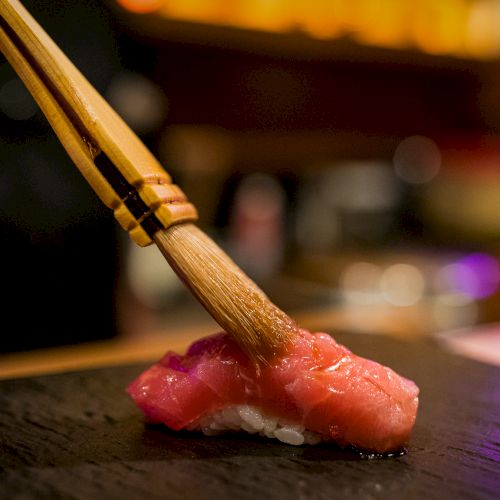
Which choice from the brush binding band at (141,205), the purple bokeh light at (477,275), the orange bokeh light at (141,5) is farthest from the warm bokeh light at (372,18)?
the brush binding band at (141,205)

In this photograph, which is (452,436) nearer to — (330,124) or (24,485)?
(24,485)

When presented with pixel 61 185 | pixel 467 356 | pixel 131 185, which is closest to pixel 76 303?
pixel 61 185

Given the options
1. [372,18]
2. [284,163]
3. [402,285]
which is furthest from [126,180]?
[284,163]

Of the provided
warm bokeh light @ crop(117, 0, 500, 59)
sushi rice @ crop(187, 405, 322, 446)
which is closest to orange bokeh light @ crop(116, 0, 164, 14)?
warm bokeh light @ crop(117, 0, 500, 59)

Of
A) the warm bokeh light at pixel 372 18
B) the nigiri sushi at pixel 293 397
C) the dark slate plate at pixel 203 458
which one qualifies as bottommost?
the dark slate plate at pixel 203 458

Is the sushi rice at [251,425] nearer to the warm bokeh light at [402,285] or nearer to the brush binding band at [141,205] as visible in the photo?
the brush binding band at [141,205]
